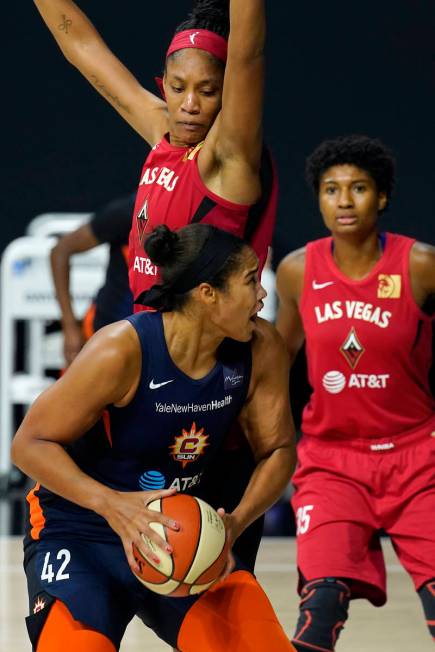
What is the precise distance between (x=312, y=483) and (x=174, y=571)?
1428 mm

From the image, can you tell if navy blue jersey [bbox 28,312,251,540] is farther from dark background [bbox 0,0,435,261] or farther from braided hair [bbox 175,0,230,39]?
dark background [bbox 0,0,435,261]

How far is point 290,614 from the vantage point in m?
5.19

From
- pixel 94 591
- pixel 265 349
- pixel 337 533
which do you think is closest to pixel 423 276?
pixel 337 533

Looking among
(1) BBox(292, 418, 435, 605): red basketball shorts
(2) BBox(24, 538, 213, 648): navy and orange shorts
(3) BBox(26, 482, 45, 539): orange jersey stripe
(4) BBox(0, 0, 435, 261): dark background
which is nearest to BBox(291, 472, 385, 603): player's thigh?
(1) BBox(292, 418, 435, 605): red basketball shorts

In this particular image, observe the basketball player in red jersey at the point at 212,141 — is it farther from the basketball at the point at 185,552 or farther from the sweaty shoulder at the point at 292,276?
the sweaty shoulder at the point at 292,276

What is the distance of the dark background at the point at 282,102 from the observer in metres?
8.42

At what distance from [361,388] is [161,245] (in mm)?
1447

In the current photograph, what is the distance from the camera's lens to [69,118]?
861cm

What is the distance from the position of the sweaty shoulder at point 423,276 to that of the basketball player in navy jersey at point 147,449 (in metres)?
1.22

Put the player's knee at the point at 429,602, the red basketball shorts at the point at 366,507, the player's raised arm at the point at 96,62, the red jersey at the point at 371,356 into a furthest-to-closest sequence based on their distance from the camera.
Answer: the red jersey at the point at 371,356
the red basketball shorts at the point at 366,507
the player's knee at the point at 429,602
the player's raised arm at the point at 96,62

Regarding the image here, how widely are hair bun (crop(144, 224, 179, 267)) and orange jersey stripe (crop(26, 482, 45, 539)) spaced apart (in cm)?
60

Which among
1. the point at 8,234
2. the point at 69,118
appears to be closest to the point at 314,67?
the point at 69,118

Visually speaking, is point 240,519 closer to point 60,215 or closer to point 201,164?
point 201,164

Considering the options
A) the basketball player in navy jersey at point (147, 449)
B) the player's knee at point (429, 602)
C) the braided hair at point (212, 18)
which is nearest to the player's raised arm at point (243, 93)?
the basketball player in navy jersey at point (147, 449)
